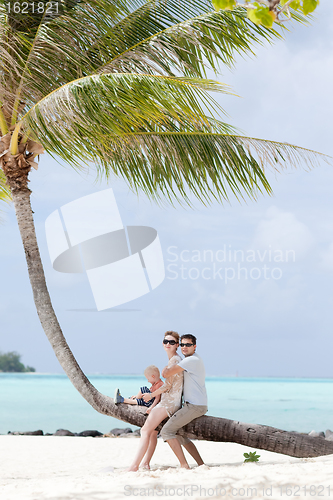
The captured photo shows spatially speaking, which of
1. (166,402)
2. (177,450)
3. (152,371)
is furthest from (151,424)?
(152,371)

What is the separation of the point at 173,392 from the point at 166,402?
126mm

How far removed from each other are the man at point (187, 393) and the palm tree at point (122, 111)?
66 cm

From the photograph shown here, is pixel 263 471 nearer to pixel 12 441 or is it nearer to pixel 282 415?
pixel 12 441

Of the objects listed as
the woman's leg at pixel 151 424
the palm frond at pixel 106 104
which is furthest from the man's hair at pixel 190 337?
the palm frond at pixel 106 104

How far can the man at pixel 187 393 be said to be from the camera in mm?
4734

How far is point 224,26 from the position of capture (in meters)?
6.48

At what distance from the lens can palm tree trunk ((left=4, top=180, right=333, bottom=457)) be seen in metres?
5.29

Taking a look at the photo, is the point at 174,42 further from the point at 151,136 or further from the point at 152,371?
the point at 152,371

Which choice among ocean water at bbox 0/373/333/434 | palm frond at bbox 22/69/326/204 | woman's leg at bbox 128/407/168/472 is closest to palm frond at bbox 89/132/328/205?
palm frond at bbox 22/69/326/204

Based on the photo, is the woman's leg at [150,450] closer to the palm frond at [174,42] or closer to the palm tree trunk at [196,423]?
the palm tree trunk at [196,423]

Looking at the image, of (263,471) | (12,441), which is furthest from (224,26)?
(12,441)

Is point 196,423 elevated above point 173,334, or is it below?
below

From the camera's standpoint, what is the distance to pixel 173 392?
15.8 ft

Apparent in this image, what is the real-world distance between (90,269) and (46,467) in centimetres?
348
